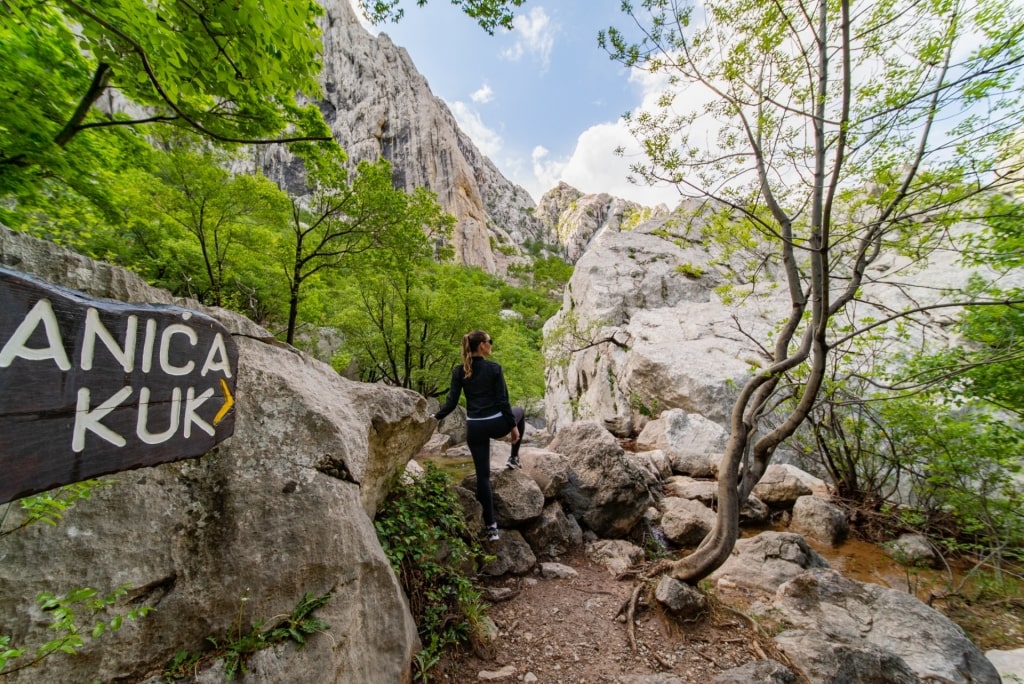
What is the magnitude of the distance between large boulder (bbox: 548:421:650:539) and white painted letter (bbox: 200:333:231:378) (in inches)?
193

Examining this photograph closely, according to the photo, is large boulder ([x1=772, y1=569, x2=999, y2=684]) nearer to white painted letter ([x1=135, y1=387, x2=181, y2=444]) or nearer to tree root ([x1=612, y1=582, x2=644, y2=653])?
tree root ([x1=612, y1=582, x2=644, y2=653])

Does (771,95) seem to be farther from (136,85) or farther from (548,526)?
(136,85)

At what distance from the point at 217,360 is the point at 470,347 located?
2.87 meters

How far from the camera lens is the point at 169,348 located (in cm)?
117

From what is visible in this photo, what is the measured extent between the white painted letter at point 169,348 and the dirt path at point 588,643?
2728 mm

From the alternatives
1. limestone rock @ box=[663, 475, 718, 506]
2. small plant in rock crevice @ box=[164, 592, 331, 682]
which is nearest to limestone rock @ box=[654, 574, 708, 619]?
small plant in rock crevice @ box=[164, 592, 331, 682]

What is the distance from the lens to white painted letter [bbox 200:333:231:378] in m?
1.30

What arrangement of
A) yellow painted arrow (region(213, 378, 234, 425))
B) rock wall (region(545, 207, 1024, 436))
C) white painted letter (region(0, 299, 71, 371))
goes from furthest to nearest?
1. rock wall (region(545, 207, 1024, 436))
2. yellow painted arrow (region(213, 378, 234, 425))
3. white painted letter (region(0, 299, 71, 371))

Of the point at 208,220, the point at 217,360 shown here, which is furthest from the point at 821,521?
the point at 208,220

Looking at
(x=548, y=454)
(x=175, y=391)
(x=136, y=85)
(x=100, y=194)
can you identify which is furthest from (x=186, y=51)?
(x=548, y=454)

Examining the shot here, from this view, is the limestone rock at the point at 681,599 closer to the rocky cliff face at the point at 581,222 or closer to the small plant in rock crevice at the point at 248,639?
the small plant in rock crevice at the point at 248,639

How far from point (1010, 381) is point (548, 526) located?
495cm

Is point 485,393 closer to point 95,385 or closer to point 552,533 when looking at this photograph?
point 552,533

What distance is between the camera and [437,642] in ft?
9.34
